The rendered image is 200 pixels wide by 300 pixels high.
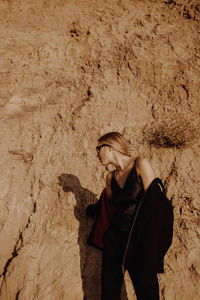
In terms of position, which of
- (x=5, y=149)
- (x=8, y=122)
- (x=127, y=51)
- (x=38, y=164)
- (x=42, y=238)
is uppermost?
(x=127, y=51)

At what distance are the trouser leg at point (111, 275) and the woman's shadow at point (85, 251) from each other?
2.60 ft

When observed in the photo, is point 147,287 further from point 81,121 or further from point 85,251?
point 81,121

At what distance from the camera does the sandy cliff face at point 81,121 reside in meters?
2.87

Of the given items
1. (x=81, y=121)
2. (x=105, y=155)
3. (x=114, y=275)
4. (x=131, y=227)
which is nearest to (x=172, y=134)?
(x=81, y=121)

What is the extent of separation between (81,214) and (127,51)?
175 inches

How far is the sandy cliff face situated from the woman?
98 centimetres

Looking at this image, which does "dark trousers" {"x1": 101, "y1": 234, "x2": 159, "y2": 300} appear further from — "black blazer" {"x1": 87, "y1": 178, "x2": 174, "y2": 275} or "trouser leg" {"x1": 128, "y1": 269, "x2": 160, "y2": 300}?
"black blazer" {"x1": 87, "y1": 178, "x2": 174, "y2": 275}

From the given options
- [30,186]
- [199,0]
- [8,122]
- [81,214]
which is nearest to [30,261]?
[81,214]

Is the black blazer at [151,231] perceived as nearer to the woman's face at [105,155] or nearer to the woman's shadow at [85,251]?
the woman's face at [105,155]

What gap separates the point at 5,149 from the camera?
4148 millimetres

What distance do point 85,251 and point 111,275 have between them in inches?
42.2

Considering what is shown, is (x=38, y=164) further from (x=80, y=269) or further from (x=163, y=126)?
(x=163, y=126)

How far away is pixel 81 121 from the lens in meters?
4.47

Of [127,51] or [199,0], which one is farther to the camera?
[199,0]
